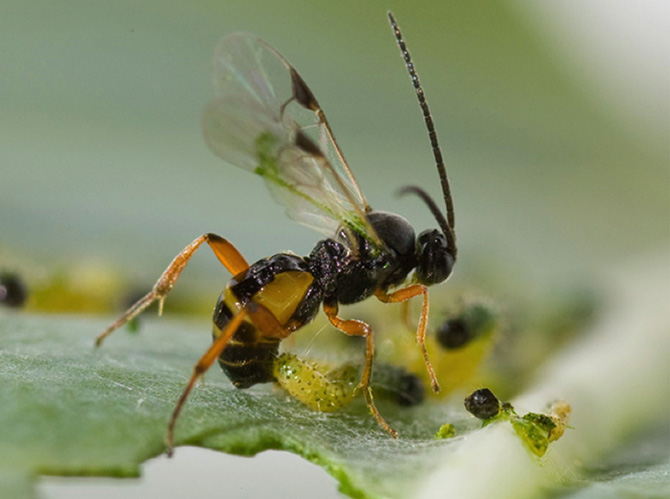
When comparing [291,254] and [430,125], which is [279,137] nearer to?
[291,254]

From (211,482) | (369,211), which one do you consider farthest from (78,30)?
(211,482)

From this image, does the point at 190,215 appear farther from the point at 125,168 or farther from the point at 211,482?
the point at 211,482

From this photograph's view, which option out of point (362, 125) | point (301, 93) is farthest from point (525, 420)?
point (362, 125)

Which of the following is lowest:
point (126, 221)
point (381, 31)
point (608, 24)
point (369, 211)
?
point (126, 221)

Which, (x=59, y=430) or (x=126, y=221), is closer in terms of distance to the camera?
(x=59, y=430)

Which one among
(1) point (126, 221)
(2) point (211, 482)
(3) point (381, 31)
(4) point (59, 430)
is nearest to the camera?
(4) point (59, 430)

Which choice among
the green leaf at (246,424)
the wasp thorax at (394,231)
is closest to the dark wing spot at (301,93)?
the wasp thorax at (394,231)

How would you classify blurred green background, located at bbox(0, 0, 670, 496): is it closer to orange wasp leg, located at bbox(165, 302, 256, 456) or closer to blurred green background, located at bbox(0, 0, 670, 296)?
blurred green background, located at bbox(0, 0, 670, 296)
